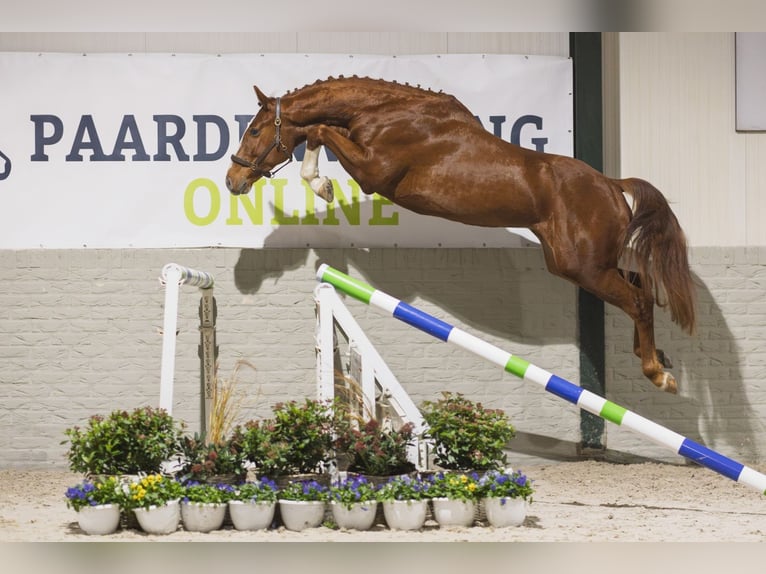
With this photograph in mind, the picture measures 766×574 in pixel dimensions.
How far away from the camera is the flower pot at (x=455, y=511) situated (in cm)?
356

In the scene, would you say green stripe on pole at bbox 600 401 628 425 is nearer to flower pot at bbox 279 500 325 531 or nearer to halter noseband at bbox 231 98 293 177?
flower pot at bbox 279 500 325 531

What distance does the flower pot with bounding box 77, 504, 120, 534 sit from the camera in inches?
135

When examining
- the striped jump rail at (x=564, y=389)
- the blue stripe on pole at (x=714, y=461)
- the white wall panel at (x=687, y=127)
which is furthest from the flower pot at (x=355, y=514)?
the white wall panel at (x=687, y=127)

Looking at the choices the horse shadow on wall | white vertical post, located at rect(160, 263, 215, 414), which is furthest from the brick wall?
white vertical post, located at rect(160, 263, 215, 414)

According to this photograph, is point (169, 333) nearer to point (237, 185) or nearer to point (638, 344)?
point (237, 185)

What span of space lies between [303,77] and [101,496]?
8.59 feet

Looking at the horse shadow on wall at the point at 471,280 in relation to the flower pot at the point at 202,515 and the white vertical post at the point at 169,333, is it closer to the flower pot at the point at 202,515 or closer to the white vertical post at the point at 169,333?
the white vertical post at the point at 169,333

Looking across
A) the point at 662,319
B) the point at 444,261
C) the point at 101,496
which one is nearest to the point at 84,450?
the point at 101,496

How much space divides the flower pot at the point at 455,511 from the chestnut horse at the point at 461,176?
1.38 meters

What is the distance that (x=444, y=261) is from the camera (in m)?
5.17

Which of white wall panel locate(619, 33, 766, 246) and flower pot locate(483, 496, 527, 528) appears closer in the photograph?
flower pot locate(483, 496, 527, 528)

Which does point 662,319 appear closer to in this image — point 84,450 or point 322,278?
point 322,278

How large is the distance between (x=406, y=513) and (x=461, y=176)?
175 centimetres

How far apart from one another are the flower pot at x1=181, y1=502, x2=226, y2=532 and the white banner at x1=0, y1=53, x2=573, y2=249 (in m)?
1.94
